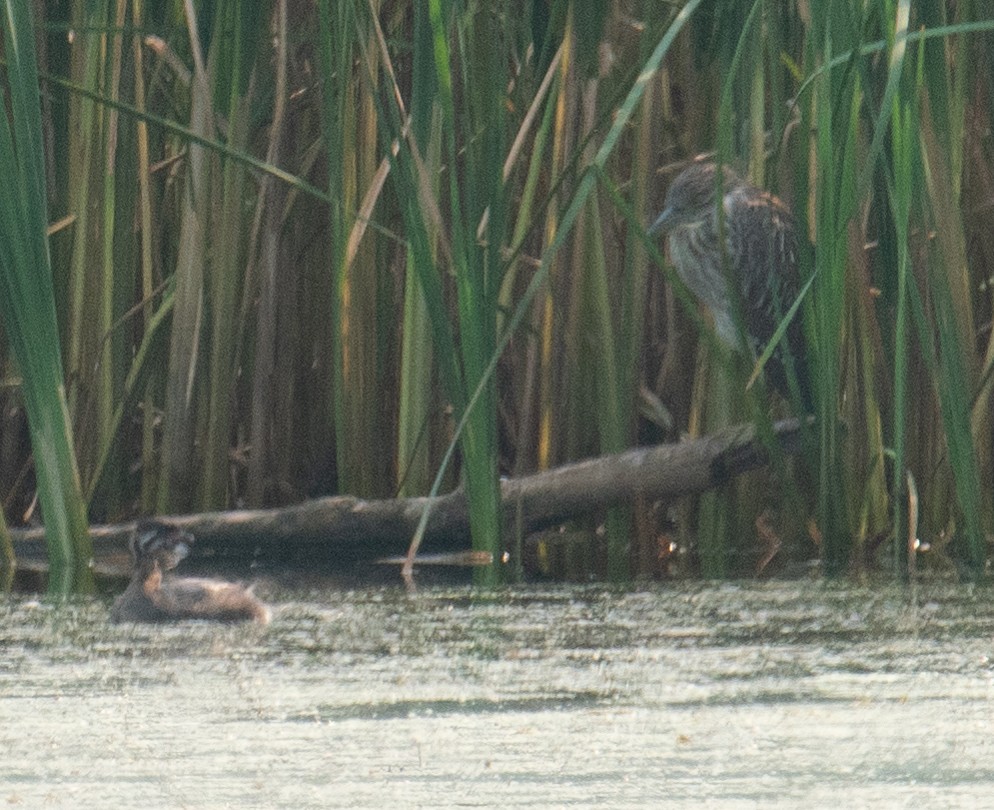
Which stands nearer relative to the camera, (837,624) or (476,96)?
(837,624)

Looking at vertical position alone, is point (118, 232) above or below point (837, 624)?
above

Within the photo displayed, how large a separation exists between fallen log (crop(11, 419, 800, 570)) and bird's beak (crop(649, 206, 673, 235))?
28.6 inches

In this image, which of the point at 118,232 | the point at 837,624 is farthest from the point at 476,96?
the point at 837,624

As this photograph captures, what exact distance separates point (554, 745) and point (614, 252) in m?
2.53

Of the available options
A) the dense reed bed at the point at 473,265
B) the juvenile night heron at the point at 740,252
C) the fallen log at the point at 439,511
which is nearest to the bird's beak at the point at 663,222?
→ the juvenile night heron at the point at 740,252

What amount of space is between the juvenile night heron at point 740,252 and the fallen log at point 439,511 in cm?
50

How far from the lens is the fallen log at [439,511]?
4594 millimetres

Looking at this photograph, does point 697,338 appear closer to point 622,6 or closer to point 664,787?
point 622,6

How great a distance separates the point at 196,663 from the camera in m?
3.42

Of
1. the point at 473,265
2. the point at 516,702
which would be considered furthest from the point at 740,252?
the point at 516,702

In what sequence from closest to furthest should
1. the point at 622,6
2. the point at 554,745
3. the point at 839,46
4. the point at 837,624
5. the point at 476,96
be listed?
the point at 554,745 < the point at 837,624 < the point at 839,46 < the point at 476,96 < the point at 622,6

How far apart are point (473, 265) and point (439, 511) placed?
754mm

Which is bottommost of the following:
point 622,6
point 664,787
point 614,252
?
point 664,787

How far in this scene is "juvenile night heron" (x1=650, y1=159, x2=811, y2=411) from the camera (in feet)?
16.8
